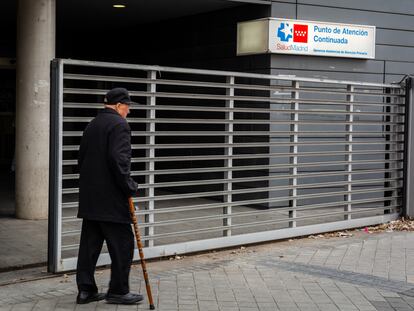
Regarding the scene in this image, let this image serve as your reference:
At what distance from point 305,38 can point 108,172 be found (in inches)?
305

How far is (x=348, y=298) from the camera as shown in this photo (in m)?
6.98

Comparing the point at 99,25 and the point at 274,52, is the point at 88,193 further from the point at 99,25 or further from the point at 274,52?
the point at 99,25

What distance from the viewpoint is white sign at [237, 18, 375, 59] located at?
13.1m

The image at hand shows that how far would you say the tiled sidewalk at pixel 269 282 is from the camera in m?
6.70

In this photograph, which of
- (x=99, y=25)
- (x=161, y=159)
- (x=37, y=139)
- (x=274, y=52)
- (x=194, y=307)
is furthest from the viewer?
(x=99, y=25)

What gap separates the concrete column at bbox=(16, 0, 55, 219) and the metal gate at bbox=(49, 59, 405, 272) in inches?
19.2

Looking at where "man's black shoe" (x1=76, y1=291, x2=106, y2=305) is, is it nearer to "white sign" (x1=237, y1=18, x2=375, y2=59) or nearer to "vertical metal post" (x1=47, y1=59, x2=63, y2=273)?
"vertical metal post" (x1=47, y1=59, x2=63, y2=273)

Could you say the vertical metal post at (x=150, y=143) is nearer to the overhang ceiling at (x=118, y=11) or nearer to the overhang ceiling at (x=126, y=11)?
the overhang ceiling at (x=118, y=11)

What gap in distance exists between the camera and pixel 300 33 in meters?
13.4

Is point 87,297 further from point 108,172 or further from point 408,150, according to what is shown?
point 408,150

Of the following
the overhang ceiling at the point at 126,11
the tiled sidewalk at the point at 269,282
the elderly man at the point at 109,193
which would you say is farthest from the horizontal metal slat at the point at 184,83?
the overhang ceiling at the point at 126,11

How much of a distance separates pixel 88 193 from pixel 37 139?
16.8 feet

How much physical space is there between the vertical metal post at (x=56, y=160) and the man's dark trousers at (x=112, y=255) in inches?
38.3

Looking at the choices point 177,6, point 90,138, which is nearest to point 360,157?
point 177,6
